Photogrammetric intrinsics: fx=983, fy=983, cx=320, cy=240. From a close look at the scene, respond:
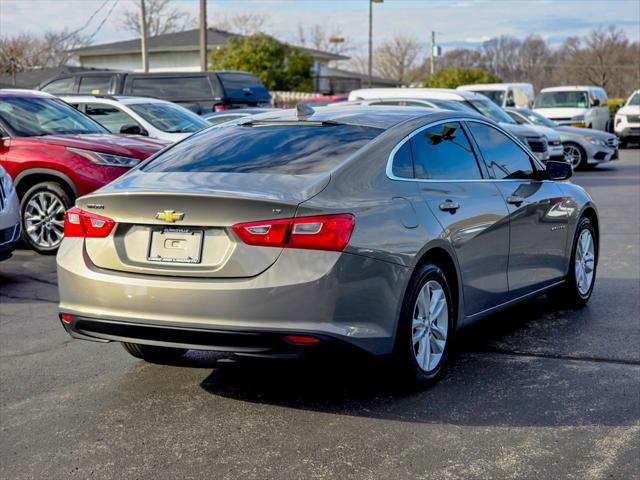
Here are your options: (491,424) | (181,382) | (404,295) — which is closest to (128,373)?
(181,382)

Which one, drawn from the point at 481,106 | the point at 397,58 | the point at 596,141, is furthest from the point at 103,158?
the point at 397,58

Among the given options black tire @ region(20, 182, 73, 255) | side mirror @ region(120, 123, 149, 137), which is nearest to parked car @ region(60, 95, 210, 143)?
side mirror @ region(120, 123, 149, 137)

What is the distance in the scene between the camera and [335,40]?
3452 inches

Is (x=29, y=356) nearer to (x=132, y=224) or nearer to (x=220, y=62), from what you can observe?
(x=132, y=224)

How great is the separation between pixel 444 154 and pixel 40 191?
588cm

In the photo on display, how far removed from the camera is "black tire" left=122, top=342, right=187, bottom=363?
5.95 m

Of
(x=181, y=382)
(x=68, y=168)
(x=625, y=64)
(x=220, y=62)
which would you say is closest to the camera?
(x=181, y=382)

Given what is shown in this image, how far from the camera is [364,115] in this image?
19.8 ft

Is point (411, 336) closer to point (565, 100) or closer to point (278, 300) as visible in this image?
point (278, 300)

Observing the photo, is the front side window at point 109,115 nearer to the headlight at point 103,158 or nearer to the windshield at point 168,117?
the windshield at point 168,117

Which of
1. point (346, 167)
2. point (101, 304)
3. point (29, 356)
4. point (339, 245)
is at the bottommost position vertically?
point (29, 356)

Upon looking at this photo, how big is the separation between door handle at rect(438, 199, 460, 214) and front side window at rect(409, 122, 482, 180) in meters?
0.18

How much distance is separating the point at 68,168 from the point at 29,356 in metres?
4.44

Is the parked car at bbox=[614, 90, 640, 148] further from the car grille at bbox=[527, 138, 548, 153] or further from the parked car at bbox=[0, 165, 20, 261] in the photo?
the parked car at bbox=[0, 165, 20, 261]
